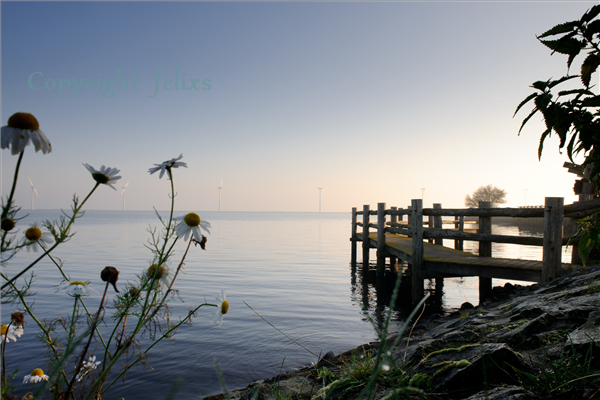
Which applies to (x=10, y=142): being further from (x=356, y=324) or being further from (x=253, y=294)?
(x=253, y=294)

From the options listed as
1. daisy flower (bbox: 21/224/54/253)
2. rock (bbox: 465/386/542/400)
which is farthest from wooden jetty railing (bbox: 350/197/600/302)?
daisy flower (bbox: 21/224/54/253)

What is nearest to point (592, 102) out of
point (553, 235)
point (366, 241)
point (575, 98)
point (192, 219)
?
point (575, 98)

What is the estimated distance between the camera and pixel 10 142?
125cm

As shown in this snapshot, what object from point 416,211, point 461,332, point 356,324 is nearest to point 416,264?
point 416,211

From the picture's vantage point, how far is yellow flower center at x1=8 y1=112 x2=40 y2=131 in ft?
4.17

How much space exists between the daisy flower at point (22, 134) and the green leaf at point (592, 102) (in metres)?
2.29

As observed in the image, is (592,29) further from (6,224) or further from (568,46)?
(6,224)

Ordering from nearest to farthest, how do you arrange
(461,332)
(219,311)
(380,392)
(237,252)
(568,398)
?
(568,398), (219,311), (380,392), (461,332), (237,252)

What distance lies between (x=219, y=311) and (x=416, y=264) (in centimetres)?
715

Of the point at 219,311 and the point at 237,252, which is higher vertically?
the point at 219,311

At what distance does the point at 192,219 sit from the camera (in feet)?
5.71

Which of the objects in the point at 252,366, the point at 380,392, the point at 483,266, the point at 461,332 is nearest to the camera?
the point at 380,392

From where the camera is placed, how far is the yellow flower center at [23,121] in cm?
127

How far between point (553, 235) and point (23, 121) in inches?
287
